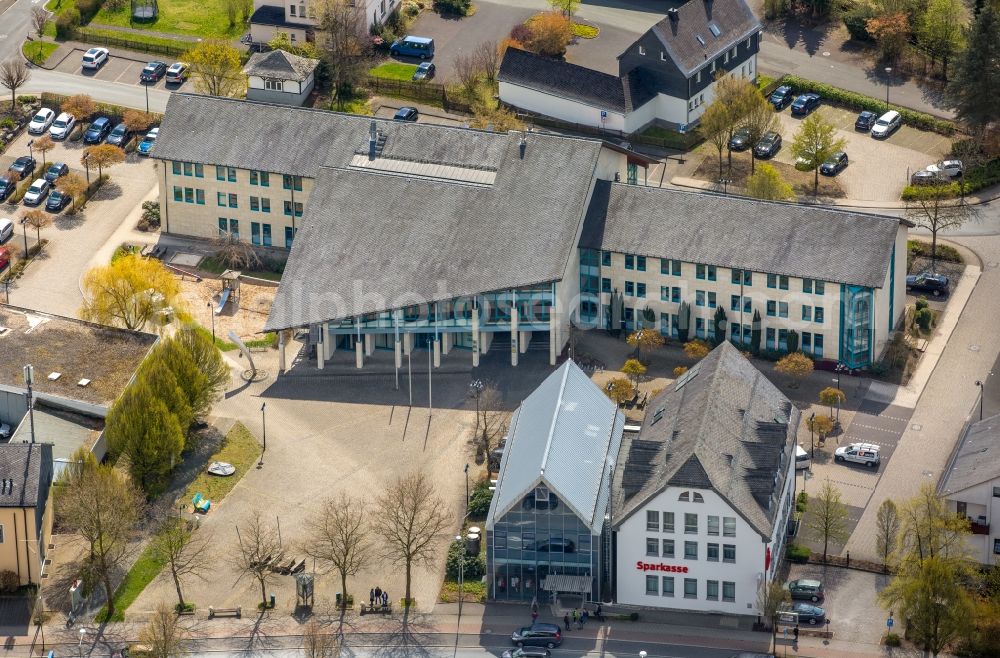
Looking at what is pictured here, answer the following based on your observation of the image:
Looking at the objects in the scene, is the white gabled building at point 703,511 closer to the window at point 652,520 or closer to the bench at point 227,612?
the window at point 652,520

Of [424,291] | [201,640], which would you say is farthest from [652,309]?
[201,640]

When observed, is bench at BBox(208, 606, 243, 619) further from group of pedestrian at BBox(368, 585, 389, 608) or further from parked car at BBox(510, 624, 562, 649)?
parked car at BBox(510, 624, 562, 649)

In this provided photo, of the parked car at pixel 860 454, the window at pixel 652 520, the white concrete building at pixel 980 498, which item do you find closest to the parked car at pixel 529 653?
the window at pixel 652 520

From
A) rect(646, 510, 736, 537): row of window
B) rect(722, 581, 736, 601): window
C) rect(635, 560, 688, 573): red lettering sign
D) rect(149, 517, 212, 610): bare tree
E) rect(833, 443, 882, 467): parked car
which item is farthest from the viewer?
rect(833, 443, 882, 467): parked car

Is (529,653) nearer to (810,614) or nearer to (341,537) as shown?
(341,537)

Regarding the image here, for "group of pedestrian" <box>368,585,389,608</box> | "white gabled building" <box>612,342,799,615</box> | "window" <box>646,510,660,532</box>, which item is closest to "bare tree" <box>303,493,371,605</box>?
"group of pedestrian" <box>368,585,389,608</box>

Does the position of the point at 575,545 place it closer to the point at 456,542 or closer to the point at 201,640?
the point at 456,542
